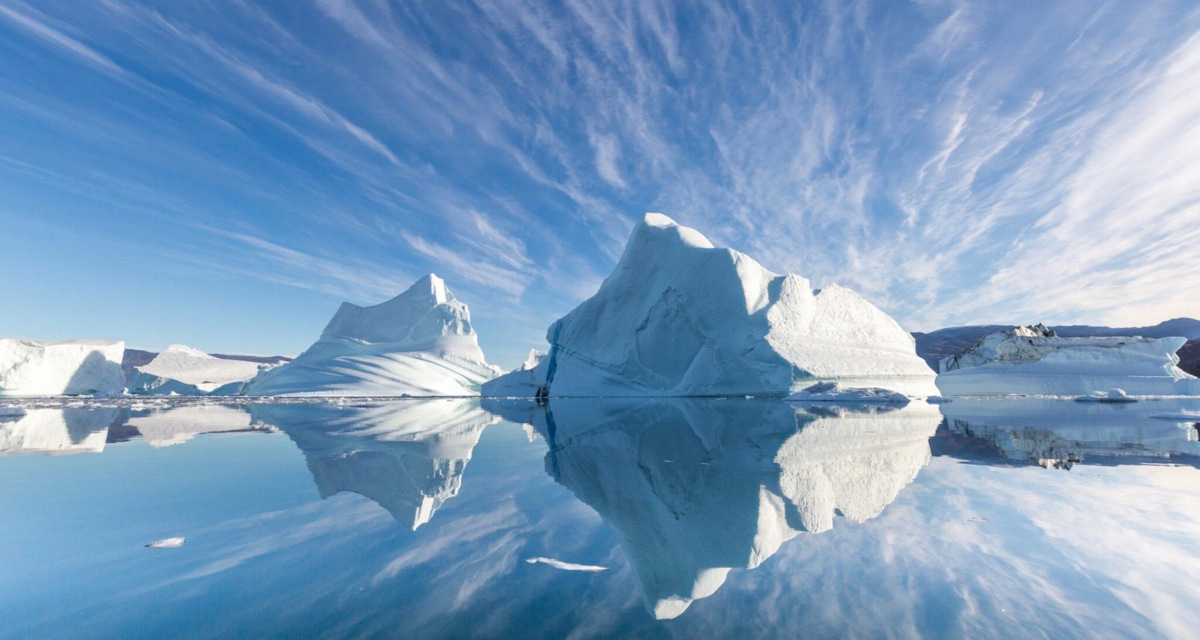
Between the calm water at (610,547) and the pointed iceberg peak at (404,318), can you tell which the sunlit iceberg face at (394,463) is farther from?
the pointed iceberg peak at (404,318)

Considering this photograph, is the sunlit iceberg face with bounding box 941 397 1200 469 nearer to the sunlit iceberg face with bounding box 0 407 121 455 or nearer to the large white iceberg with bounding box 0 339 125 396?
the sunlit iceberg face with bounding box 0 407 121 455

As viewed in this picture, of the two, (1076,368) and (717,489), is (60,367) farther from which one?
(1076,368)

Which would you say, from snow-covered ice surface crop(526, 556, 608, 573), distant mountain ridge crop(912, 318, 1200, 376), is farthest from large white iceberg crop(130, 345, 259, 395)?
distant mountain ridge crop(912, 318, 1200, 376)

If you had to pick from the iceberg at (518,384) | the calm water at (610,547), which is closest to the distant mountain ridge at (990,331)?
the iceberg at (518,384)

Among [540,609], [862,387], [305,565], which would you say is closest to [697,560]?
[540,609]

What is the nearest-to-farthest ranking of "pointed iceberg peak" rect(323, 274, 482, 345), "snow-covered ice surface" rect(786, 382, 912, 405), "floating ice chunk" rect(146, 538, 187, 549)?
1. "floating ice chunk" rect(146, 538, 187, 549)
2. "snow-covered ice surface" rect(786, 382, 912, 405)
3. "pointed iceberg peak" rect(323, 274, 482, 345)

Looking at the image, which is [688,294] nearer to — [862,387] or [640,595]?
[862,387]

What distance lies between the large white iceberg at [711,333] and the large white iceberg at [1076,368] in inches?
224

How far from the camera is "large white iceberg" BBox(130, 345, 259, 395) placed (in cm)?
3375

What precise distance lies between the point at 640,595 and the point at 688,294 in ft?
59.4

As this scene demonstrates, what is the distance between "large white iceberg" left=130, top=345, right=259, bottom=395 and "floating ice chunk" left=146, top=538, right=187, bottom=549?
3684 centimetres

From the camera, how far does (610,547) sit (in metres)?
2.12

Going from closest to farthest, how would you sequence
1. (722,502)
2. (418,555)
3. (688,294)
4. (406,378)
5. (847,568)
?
(847,568) < (418,555) < (722,502) < (688,294) < (406,378)

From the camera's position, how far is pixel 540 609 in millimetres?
1535
